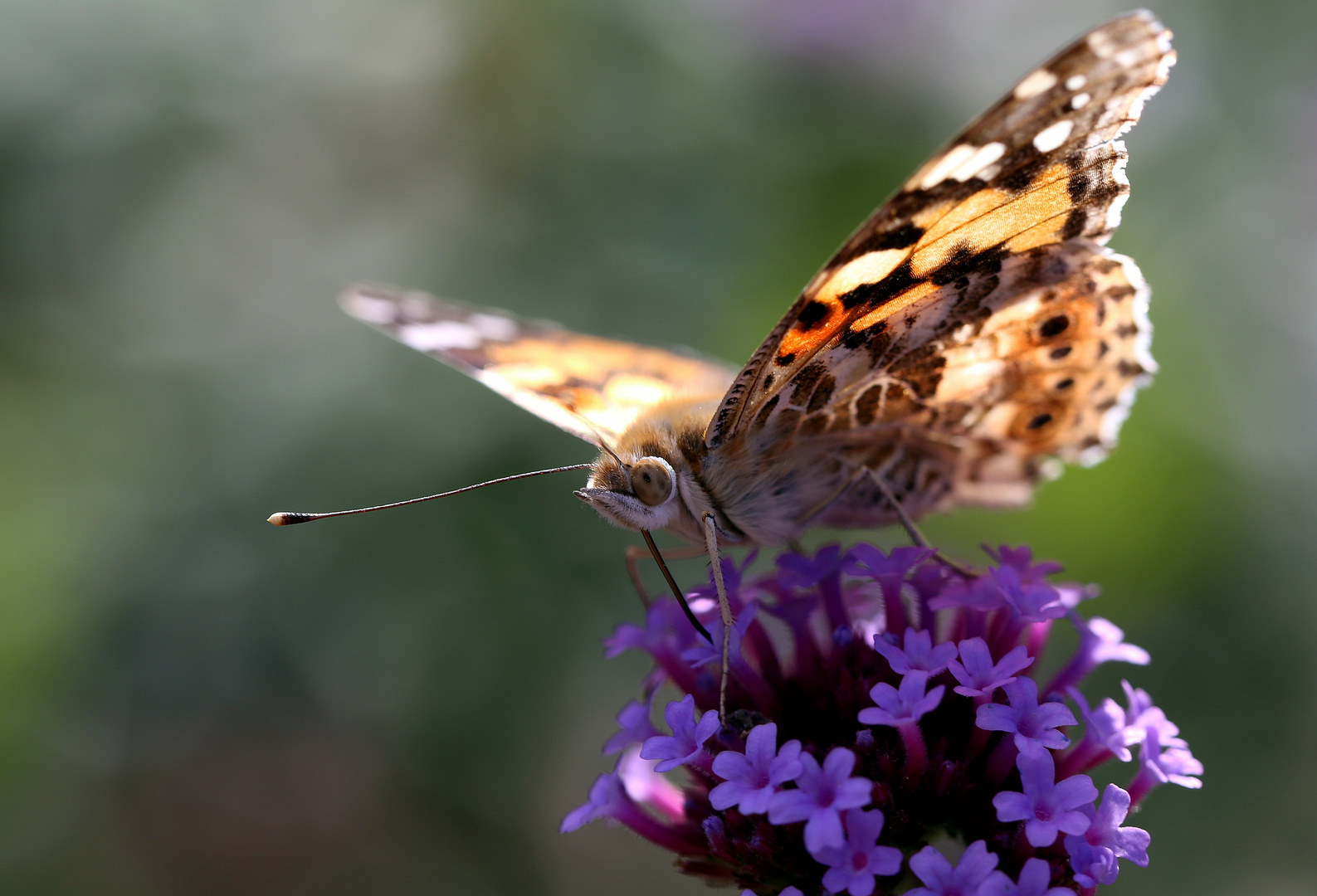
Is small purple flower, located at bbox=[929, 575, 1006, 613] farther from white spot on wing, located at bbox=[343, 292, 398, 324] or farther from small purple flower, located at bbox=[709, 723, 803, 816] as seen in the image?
white spot on wing, located at bbox=[343, 292, 398, 324]

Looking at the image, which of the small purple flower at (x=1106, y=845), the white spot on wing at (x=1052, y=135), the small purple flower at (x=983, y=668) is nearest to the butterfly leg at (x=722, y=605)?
the small purple flower at (x=983, y=668)

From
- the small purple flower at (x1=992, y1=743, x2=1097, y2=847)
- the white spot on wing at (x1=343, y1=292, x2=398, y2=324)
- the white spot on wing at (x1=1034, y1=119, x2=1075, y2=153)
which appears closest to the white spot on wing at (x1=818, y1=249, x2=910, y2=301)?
the white spot on wing at (x1=1034, y1=119, x2=1075, y2=153)

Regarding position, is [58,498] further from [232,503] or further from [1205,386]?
[1205,386]

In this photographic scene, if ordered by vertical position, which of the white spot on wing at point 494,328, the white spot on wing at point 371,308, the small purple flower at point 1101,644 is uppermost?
the small purple flower at point 1101,644

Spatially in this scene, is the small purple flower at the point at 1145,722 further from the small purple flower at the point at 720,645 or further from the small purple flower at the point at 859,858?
the small purple flower at the point at 720,645

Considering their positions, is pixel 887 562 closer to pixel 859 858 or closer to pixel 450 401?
pixel 859 858
